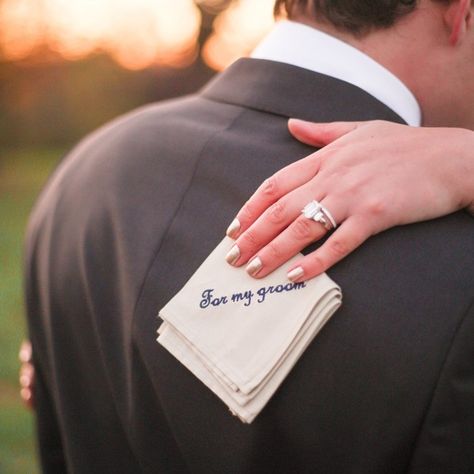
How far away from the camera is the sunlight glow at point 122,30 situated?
1769 cm

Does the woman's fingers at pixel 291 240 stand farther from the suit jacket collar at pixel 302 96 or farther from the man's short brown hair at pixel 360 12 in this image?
the man's short brown hair at pixel 360 12

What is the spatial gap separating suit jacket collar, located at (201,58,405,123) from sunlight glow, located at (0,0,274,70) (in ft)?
50.0

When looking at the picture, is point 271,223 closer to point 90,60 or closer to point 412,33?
point 412,33

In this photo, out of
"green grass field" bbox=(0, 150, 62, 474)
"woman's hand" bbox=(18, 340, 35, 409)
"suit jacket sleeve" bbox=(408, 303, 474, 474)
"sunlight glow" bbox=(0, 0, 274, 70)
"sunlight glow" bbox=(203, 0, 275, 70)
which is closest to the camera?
"suit jacket sleeve" bbox=(408, 303, 474, 474)

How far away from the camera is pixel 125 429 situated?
158cm

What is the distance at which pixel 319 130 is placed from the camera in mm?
1448

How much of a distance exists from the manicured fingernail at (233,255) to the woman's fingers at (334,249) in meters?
0.11

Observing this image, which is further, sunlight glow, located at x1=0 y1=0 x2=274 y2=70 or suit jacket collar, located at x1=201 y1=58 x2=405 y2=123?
sunlight glow, located at x1=0 y1=0 x2=274 y2=70

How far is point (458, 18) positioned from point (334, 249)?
1.89ft

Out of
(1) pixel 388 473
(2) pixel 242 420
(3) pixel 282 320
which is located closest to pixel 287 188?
(3) pixel 282 320

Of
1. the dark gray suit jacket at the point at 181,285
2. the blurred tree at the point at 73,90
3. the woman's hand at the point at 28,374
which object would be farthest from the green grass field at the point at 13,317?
the blurred tree at the point at 73,90

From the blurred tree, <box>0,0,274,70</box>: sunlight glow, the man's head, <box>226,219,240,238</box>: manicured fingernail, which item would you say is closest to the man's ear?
the man's head

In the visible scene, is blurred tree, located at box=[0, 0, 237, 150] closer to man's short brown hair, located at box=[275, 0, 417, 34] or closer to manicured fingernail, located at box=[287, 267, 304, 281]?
man's short brown hair, located at box=[275, 0, 417, 34]

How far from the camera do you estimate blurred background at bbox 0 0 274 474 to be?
17.9m
